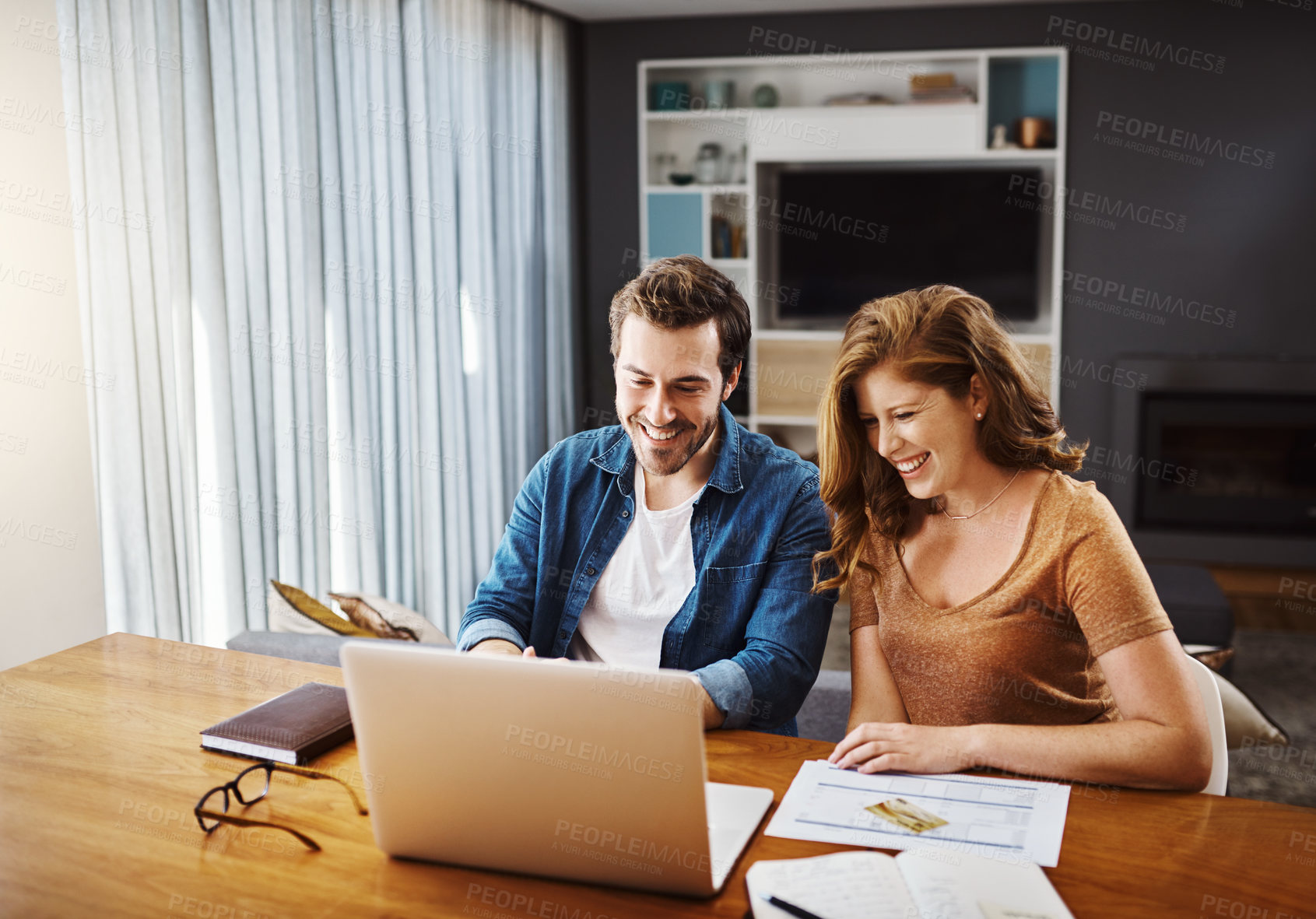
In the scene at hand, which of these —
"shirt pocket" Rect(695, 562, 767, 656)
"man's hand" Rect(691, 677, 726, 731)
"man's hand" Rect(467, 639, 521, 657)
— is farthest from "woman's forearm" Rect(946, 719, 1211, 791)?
"man's hand" Rect(467, 639, 521, 657)

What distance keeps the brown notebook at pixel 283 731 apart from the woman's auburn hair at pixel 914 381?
709 mm

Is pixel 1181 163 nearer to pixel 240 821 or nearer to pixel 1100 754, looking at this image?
pixel 1100 754

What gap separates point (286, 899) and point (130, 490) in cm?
166

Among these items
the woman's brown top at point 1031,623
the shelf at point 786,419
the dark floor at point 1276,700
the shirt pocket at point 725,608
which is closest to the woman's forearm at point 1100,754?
the woman's brown top at point 1031,623

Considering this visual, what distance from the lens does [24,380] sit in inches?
89.5

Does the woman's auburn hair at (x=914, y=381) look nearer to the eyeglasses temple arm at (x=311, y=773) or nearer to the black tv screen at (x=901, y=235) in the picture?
the eyeglasses temple arm at (x=311, y=773)

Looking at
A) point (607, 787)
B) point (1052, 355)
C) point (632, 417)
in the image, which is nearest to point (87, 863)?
point (607, 787)

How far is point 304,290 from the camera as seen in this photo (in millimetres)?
3037

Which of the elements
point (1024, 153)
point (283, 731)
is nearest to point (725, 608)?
point (283, 731)

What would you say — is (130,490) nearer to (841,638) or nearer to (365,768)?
(365,768)

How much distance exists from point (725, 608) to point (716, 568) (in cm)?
6

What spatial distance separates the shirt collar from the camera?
178 cm

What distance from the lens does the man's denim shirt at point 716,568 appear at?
1.63 m

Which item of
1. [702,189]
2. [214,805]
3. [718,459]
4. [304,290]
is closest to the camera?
[214,805]
